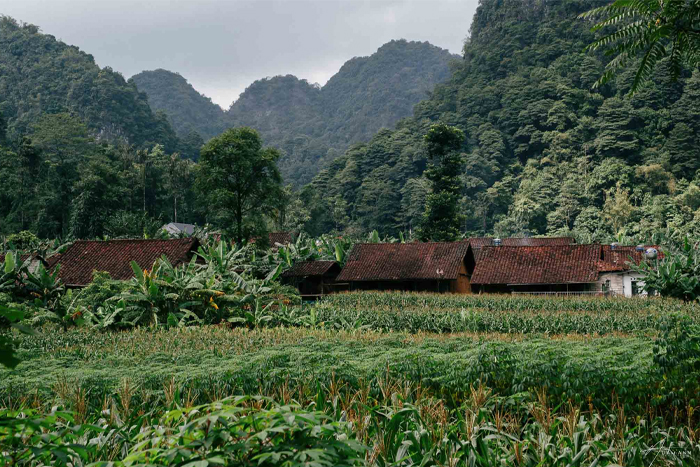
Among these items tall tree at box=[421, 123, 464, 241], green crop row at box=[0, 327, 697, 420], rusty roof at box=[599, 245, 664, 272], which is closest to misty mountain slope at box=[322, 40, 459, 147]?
tall tree at box=[421, 123, 464, 241]

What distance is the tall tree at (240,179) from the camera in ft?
108

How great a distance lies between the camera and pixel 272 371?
7.65 metres

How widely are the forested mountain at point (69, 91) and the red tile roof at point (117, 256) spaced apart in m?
62.5

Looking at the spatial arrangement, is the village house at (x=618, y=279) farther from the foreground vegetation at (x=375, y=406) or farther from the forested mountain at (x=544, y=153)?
the forested mountain at (x=544, y=153)

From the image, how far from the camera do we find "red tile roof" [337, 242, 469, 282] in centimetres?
3109

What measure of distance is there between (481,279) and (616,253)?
7.37 metres

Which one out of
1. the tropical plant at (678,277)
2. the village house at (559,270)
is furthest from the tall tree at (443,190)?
the tropical plant at (678,277)

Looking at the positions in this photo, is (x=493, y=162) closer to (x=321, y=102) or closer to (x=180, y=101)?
(x=180, y=101)

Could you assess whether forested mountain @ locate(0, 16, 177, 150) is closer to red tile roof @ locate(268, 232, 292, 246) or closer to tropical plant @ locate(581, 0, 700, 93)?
red tile roof @ locate(268, 232, 292, 246)

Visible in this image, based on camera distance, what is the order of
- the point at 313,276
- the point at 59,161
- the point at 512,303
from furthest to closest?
1. the point at 59,161
2. the point at 313,276
3. the point at 512,303

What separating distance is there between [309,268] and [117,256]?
11.4 metres

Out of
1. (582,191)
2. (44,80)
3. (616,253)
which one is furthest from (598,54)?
(44,80)

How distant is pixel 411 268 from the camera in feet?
104

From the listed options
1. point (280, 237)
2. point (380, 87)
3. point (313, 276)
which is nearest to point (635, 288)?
point (313, 276)
